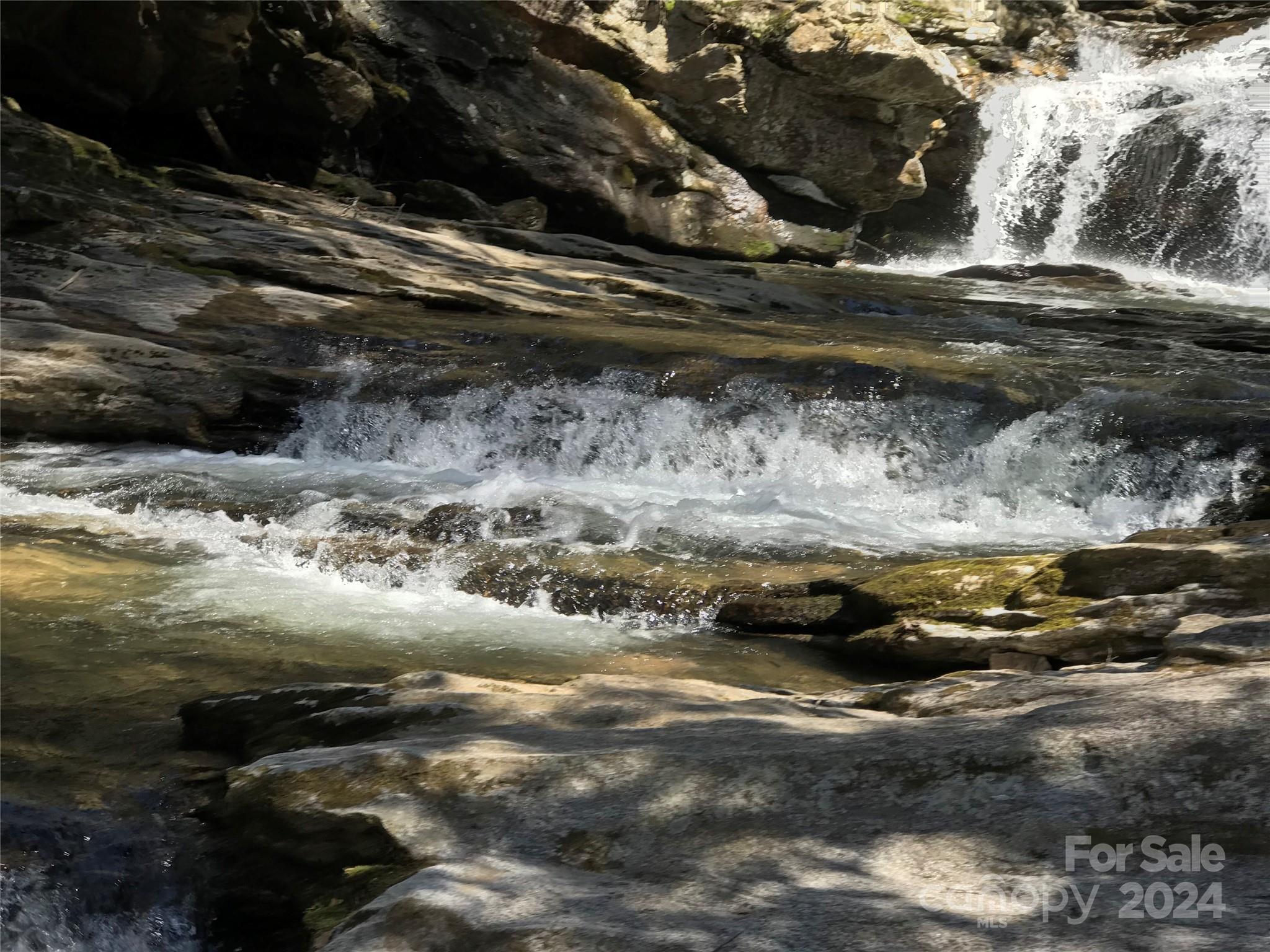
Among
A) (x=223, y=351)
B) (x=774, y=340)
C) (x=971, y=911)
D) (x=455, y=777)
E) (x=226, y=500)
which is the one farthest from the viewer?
(x=774, y=340)

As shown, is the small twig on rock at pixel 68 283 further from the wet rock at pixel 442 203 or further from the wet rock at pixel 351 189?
the wet rock at pixel 442 203

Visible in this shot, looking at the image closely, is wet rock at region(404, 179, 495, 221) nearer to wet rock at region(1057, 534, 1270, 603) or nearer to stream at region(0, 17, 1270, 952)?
stream at region(0, 17, 1270, 952)

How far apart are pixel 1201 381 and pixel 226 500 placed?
6268 millimetres

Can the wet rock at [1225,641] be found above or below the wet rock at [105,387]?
above

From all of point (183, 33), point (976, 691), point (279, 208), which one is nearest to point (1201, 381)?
point (976, 691)

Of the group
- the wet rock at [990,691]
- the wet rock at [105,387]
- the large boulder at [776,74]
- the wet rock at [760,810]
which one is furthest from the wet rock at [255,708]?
the large boulder at [776,74]

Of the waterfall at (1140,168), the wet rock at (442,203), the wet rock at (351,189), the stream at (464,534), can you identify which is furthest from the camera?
the waterfall at (1140,168)

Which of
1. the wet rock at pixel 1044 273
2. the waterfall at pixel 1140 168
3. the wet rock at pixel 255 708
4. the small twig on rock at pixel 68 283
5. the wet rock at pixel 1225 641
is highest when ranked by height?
the waterfall at pixel 1140 168

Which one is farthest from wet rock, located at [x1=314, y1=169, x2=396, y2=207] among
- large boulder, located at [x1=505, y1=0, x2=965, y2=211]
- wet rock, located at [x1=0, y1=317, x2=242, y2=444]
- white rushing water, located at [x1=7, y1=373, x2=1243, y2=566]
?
white rushing water, located at [x1=7, y1=373, x2=1243, y2=566]

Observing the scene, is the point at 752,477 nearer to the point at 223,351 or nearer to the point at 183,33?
the point at 223,351

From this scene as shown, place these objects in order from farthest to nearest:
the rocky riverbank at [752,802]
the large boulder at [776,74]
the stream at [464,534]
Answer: the large boulder at [776,74] < the stream at [464,534] < the rocky riverbank at [752,802]

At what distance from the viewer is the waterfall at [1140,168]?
17969 millimetres

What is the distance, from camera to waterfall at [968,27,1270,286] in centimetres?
1797

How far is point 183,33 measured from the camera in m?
11.9
